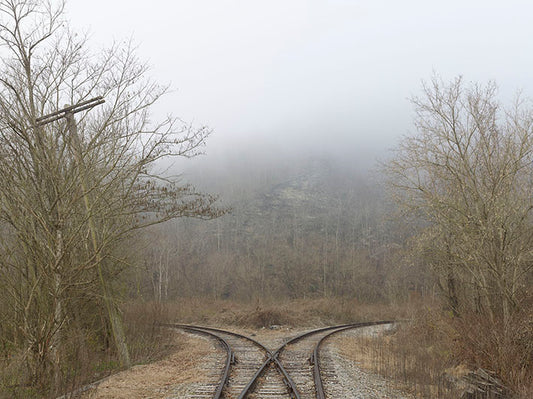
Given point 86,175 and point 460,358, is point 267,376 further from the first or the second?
point 86,175

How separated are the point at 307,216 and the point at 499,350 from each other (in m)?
78.5

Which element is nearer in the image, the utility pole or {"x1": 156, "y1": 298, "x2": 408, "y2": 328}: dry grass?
the utility pole

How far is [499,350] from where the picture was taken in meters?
8.41

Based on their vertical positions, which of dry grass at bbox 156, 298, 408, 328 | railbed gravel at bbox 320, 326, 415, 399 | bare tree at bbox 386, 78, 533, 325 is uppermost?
bare tree at bbox 386, 78, 533, 325

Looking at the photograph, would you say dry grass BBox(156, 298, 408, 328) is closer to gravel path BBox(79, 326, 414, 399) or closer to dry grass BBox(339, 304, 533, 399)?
dry grass BBox(339, 304, 533, 399)

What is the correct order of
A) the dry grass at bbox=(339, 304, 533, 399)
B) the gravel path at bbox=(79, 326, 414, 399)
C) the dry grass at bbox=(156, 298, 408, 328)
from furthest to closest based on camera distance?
the dry grass at bbox=(156, 298, 408, 328) → the dry grass at bbox=(339, 304, 533, 399) → the gravel path at bbox=(79, 326, 414, 399)

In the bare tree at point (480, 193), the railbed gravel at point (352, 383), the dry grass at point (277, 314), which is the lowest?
the dry grass at point (277, 314)

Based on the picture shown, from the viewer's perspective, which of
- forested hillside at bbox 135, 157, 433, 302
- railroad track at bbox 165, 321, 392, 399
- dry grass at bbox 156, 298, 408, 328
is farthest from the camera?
forested hillside at bbox 135, 157, 433, 302

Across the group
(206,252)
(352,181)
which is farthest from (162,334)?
(352,181)

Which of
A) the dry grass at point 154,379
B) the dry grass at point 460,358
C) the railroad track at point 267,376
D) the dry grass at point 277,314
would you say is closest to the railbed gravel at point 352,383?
the railroad track at point 267,376

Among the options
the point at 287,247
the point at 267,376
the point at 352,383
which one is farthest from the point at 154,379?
the point at 287,247

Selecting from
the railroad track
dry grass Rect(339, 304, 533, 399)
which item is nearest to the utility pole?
the railroad track

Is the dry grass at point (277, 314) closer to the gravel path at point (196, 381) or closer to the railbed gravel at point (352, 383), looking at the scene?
the gravel path at point (196, 381)

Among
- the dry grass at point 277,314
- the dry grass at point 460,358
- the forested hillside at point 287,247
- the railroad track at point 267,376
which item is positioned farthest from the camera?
the forested hillside at point 287,247
